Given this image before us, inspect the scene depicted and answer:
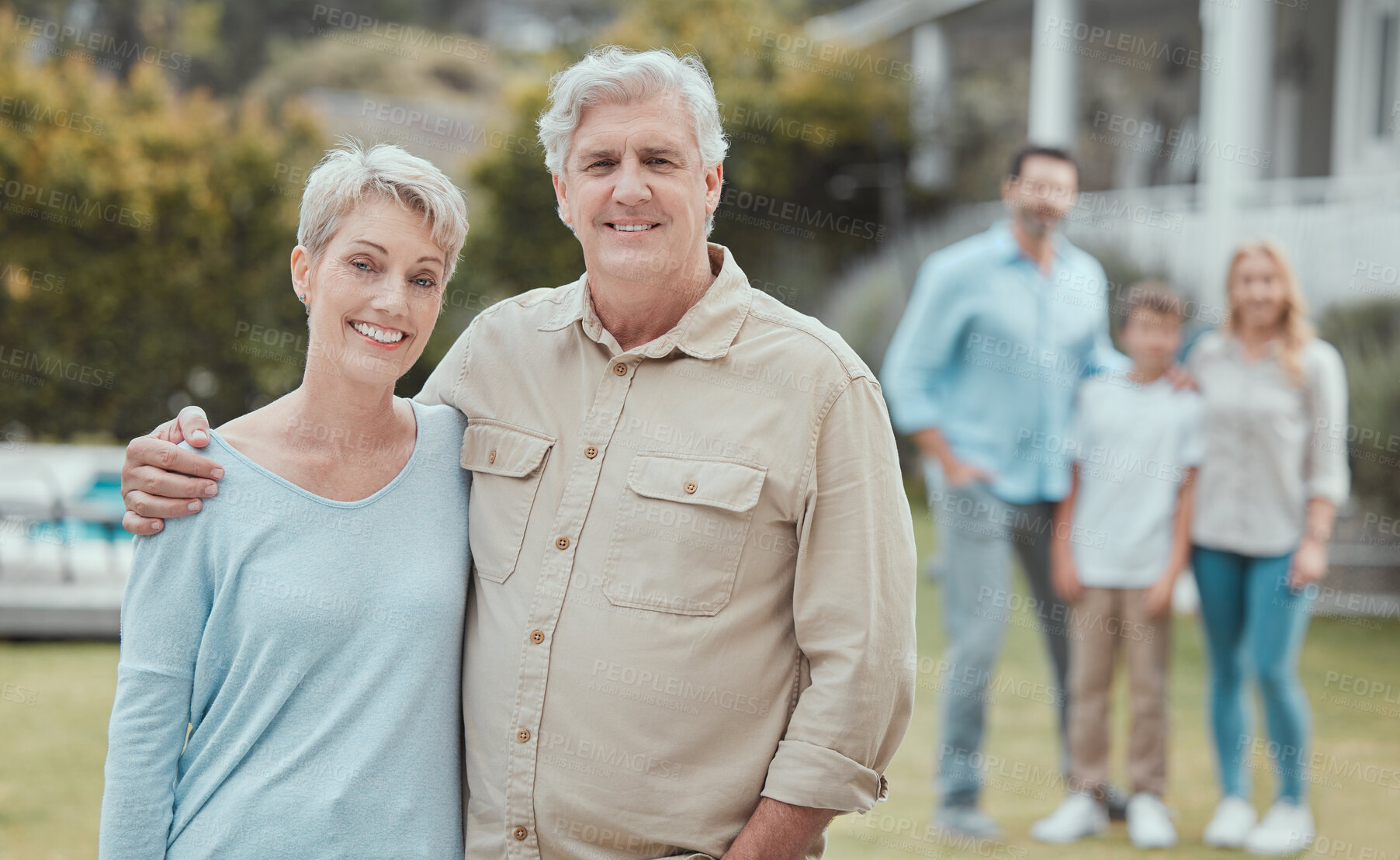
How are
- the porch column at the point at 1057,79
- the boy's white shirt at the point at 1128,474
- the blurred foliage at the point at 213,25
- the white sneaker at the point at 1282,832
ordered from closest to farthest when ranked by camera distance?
the white sneaker at the point at 1282,832 → the boy's white shirt at the point at 1128,474 → the porch column at the point at 1057,79 → the blurred foliage at the point at 213,25

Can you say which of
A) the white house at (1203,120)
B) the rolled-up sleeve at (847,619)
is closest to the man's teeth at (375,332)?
the rolled-up sleeve at (847,619)

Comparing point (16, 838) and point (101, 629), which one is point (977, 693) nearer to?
point (16, 838)

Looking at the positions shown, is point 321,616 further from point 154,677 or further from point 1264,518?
point 1264,518

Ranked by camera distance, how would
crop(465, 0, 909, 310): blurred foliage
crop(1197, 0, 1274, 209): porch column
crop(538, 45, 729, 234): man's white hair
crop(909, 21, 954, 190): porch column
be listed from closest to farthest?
1. crop(538, 45, 729, 234): man's white hair
2. crop(1197, 0, 1274, 209): porch column
3. crop(465, 0, 909, 310): blurred foliage
4. crop(909, 21, 954, 190): porch column

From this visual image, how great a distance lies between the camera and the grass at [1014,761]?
15.0ft

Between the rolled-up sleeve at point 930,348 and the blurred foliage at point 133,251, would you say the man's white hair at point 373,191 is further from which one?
the blurred foliage at point 133,251

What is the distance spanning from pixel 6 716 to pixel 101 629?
51.6 inches

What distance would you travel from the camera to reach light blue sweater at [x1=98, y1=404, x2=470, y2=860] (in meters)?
1.97

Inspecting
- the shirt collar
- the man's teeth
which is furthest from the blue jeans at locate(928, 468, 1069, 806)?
the man's teeth

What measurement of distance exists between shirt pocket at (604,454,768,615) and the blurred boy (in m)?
3.08

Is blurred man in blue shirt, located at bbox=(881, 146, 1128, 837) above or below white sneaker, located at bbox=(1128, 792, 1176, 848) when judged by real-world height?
above

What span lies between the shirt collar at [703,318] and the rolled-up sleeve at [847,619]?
10.0 inches

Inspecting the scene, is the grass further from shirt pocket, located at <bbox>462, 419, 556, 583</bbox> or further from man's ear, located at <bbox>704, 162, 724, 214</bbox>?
man's ear, located at <bbox>704, 162, 724, 214</bbox>

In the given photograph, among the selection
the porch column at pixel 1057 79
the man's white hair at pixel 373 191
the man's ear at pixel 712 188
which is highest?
the porch column at pixel 1057 79
